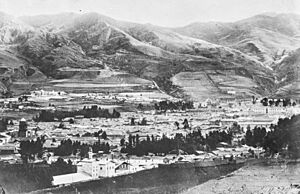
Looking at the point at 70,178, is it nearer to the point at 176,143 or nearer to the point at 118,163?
the point at 118,163

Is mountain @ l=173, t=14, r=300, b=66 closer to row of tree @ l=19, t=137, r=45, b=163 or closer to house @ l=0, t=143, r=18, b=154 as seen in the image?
row of tree @ l=19, t=137, r=45, b=163

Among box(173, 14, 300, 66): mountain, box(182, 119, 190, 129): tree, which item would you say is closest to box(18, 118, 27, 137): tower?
box(182, 119, 190, 129): tree

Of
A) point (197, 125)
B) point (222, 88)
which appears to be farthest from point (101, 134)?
point (222, 88)

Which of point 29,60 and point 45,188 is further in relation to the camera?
point 29,60

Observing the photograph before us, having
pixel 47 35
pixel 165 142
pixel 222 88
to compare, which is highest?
pixel 47 35

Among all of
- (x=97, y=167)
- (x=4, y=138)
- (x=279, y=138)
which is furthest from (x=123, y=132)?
(x=279, y=138)

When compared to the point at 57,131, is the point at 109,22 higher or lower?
higher

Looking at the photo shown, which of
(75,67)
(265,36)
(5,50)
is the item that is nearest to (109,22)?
(75,67)

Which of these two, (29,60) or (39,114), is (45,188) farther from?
(29,60)
